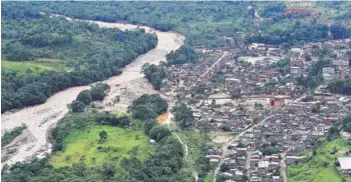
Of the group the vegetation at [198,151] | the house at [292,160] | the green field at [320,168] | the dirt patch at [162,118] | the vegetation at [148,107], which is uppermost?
the green field at [320,168]

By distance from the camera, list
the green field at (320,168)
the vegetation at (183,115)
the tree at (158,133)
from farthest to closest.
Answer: the vegetation at (183,115) < the tree at (158,133) < the green field at (320,168)

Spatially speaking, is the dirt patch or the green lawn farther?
the dirt patch

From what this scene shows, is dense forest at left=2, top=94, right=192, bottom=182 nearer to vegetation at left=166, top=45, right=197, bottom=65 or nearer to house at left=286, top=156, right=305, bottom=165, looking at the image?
house at left=286, top=156, right=305, bottom=165

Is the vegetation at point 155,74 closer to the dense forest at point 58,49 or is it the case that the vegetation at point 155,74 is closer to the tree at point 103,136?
the dense forest at point 58,49

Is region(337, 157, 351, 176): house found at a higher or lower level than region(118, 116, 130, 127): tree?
higher

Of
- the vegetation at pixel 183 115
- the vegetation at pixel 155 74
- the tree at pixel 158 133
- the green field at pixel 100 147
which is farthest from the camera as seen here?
the vegetation at pixel 155 74

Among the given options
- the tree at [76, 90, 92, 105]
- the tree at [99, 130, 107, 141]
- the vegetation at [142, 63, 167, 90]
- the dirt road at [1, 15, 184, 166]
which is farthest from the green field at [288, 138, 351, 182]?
the vegetation at [142, 63, 167, 90]

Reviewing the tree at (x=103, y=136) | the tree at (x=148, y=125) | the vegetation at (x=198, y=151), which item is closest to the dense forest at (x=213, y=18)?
the tree at (x=148, y=125)
